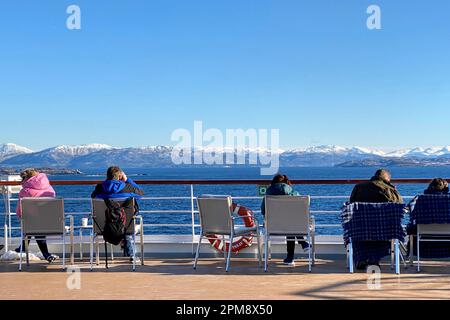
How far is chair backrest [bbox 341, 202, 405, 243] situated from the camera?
5816mm

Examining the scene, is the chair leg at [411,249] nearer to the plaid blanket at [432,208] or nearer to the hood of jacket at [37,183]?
the plaid blanket at [432,208]

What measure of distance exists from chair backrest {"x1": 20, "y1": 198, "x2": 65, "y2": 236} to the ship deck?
1.21 feet

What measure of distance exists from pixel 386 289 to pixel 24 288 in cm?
275

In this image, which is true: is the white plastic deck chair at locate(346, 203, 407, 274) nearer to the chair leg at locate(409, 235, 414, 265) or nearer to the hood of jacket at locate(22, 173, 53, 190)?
the chair leg at locate(409, 235, 414, 265)

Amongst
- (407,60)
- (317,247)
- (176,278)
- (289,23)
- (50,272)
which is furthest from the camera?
(407,60)

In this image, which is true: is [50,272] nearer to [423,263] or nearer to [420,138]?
[423,263]

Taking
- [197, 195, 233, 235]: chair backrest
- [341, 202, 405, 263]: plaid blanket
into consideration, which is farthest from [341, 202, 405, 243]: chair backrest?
[197, 195, 233, 235]: chair backrest

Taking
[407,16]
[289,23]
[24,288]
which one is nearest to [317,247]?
[24,288]

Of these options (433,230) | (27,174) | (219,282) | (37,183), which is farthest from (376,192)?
(27,174)

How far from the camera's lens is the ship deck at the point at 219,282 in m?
4.85

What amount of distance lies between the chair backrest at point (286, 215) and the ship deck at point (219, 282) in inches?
14.9

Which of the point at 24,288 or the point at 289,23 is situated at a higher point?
the point at 289,23

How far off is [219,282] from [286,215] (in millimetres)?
974

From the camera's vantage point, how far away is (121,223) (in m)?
6.25
